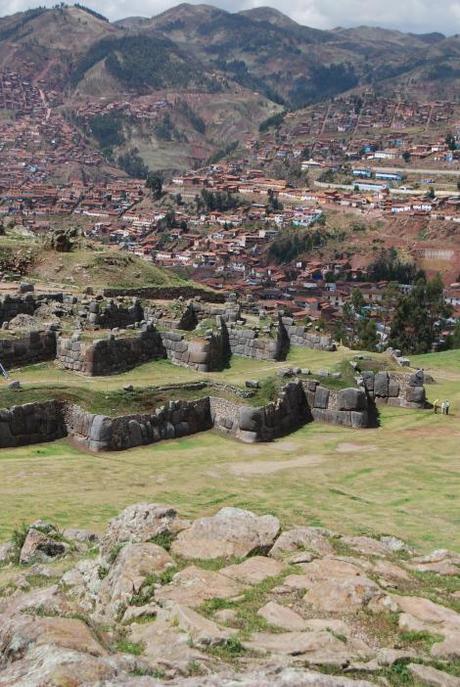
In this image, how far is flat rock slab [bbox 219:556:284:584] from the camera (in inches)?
343

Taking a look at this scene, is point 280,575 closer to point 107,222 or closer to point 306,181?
point 107,222

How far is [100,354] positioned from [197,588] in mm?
16542

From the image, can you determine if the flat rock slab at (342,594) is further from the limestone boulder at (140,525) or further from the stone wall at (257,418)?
the stone wall at (257,418)

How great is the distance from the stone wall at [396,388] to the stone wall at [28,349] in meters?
8.92

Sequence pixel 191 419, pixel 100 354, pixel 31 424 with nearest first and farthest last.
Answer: pixel 31 424 → pixel 191 419 → pixel 100 354

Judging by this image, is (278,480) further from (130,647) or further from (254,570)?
(130,647)

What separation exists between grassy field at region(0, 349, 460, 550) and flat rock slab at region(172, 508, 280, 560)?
7.87 feet

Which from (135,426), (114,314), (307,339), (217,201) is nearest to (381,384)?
(307,339)

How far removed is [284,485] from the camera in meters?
16.4

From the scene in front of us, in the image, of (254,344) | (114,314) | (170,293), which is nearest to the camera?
(254,344)

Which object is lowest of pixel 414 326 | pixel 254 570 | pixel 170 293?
pixel 414 326

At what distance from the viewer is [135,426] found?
62.3ft

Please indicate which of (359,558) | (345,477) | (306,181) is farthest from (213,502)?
(306,181)

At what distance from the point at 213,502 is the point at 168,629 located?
746 cm
